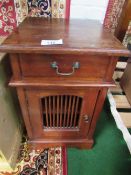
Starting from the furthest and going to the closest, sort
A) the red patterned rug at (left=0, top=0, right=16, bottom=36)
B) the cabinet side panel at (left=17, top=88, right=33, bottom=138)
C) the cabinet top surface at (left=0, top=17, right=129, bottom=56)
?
the red patterned rug at (left=0, top=0, right=16, bottom=36)
the cabinet side panel at (left=17, top=88, right=33, bottom=138)
the cabinet top surface at (left=0, top=17, right=129, bottom=56)

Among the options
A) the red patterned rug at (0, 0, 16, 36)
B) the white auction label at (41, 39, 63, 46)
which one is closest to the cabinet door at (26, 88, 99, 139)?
the white auction label at (41, 39, 63, 46)

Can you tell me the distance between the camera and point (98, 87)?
66 cm

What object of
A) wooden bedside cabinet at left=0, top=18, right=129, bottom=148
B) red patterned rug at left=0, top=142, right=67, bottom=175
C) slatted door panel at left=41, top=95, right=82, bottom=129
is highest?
wooden bedside cabinet at left=0, top=18, right=129, bottom=148

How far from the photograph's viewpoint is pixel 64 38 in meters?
0.61

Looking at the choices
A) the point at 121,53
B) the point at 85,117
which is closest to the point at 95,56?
the point at 121,53

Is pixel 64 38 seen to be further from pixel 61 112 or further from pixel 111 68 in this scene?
pixel 61 112

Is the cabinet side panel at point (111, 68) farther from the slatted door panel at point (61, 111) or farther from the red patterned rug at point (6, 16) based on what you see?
the red patterned rug at point (6, 16)

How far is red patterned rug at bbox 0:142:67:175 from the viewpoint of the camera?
2.95 feet

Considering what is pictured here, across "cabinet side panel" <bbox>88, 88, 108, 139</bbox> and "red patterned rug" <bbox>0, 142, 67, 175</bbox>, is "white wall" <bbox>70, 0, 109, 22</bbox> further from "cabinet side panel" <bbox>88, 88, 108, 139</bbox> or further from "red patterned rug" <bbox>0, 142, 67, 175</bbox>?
"red patterned rug" <bbox>0, 142, 67, 175</bbox>

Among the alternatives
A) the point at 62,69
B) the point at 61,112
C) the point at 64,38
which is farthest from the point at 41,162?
the point at 64,38

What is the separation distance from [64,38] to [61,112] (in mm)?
411

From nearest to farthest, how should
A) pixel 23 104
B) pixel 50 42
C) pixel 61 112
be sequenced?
pixel 50 42, pixel 23 104, pixel 61 112

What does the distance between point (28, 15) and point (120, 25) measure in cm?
59

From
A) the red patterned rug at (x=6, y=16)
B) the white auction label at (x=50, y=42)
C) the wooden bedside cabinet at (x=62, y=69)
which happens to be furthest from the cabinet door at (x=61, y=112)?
the red patterned rug at (x=6, y=16)
